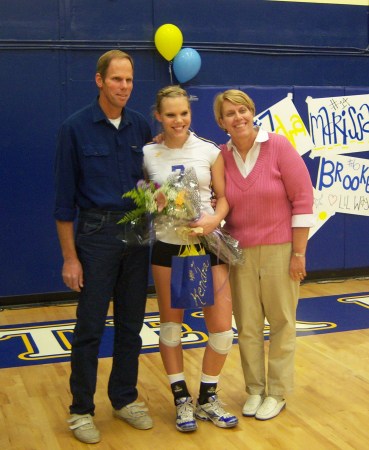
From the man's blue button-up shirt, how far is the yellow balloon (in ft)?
8.53

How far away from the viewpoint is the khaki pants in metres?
3.09

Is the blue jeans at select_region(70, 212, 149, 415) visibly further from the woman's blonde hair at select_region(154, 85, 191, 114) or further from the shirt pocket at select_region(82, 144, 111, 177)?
the woman's blonde hair at select_region(154, 85, 191, 114)

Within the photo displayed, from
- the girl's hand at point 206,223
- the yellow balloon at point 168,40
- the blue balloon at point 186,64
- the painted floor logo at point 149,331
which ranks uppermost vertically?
the yellow balloon at point 168,40

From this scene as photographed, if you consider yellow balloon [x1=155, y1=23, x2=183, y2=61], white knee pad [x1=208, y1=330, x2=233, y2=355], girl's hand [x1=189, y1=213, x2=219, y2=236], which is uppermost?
yellow balloon [x1=155, y1=23, x2=183, y2=61]

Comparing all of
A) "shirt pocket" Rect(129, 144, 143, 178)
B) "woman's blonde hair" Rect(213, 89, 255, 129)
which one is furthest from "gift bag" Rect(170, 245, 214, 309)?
"woman's blonde hair" Rect(213, 89, 255, 129)

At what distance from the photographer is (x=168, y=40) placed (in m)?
5.37

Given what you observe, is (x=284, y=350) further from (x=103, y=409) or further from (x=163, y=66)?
(x=163, y=66)

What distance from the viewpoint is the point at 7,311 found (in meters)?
5.29

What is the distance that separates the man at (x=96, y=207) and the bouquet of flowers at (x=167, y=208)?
8 centimetres

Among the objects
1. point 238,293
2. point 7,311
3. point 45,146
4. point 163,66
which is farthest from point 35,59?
point 238,293

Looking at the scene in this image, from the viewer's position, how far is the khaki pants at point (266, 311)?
3.09 meters

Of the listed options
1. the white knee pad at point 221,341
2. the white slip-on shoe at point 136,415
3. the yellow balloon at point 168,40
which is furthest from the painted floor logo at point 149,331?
the yellow balloon at point 168,40

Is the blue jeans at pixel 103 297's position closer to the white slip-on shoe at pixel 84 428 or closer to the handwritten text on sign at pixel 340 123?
the white slip-on shoe at pixel 84 428

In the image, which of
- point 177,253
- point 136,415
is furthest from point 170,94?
point 136,415
